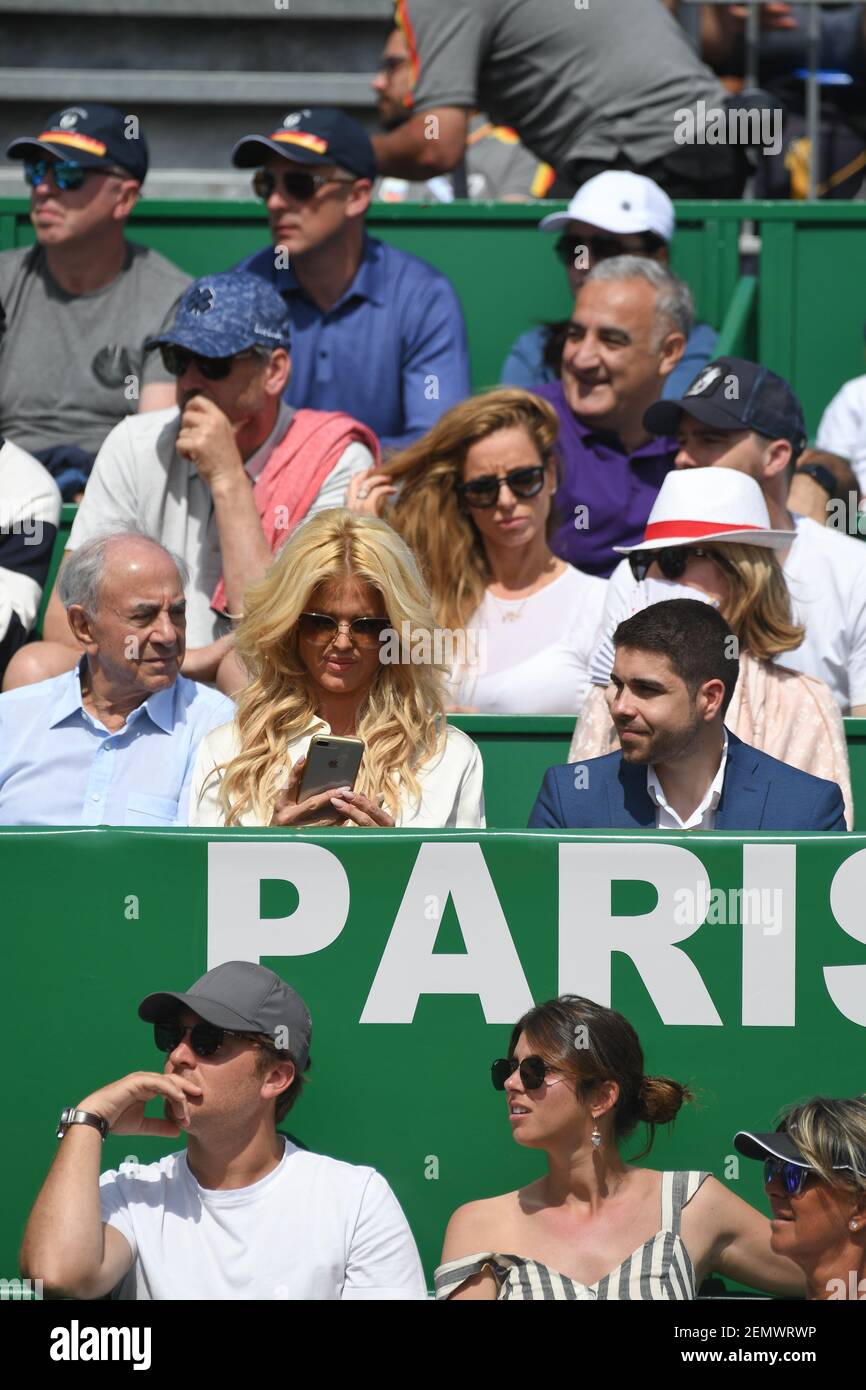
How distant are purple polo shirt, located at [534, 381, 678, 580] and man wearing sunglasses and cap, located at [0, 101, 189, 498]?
1345mm

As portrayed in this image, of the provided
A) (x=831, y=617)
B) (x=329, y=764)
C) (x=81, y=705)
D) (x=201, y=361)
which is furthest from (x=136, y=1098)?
(x=201, y=361)

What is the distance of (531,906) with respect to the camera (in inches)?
149

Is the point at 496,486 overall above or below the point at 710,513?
above

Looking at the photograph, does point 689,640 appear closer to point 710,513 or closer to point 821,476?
point 710,513

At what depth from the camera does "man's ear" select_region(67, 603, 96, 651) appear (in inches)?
182

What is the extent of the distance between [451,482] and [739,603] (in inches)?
40.9

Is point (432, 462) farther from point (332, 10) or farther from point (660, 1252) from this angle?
point (332, 10)

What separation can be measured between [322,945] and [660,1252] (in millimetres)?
786

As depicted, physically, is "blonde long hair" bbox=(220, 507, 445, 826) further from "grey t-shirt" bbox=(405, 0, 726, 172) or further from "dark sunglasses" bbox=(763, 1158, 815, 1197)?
"grey t-shirt" bbox=(405, 0, 726, 172)

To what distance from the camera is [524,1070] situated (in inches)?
144

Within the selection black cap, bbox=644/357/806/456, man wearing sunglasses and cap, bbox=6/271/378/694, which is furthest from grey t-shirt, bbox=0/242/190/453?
black cap, bbox=644/357/806/456

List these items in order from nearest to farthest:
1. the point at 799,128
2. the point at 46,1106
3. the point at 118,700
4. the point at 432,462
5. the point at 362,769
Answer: the point at 46,1106
the point at 362,769
the point at 118,700
the point at 432,462
the point at 799,128

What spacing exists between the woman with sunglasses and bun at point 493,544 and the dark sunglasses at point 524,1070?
5.37 ft

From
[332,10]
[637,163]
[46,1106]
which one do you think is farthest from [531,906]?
[332,10]
